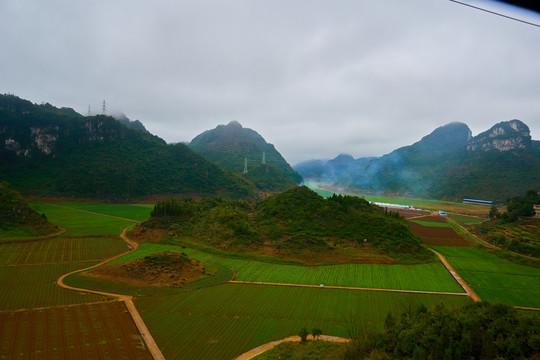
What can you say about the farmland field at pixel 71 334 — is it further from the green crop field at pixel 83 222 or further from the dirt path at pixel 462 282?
the green crop field at pixel 83 222

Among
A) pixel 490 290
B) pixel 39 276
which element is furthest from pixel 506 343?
pixel 39 276

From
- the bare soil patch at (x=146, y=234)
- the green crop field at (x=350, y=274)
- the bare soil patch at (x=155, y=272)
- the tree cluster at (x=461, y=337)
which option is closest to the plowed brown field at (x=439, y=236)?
the green crop field at (x=350, y=274)

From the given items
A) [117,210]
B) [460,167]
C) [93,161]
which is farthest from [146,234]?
[460,167]

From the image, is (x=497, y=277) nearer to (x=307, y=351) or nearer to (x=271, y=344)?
(x=307, y=351)

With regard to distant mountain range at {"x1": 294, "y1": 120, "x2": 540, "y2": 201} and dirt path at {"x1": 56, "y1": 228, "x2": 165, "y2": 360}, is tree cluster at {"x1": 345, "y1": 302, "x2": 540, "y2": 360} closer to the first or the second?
dirt path at {"x1": 56, "y1": 228, "x2": 165, "y2": 360}

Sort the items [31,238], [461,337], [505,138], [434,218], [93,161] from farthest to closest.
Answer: [505,138] < [93,161] < [434,218] < [31,238] < [461,337]
